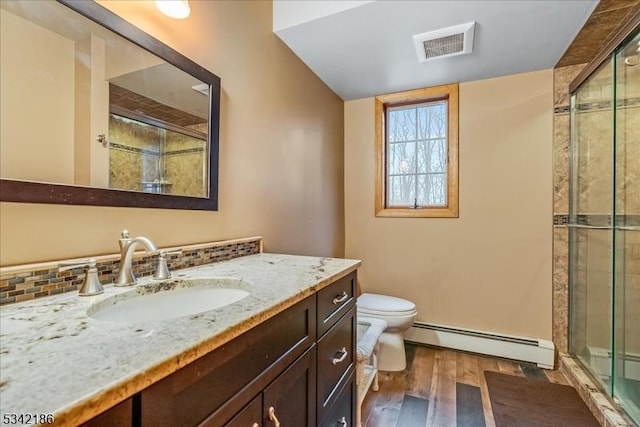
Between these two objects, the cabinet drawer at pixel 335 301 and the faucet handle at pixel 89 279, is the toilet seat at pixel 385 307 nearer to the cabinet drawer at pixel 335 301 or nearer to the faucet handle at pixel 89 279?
the cabinet drawer at pixel 335 301

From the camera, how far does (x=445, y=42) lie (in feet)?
6.19

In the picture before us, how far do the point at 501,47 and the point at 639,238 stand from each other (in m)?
1.36

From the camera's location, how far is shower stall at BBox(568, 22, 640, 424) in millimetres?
1655

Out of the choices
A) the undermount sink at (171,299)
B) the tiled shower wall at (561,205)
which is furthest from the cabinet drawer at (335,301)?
the tiled shower wall at (561,205)

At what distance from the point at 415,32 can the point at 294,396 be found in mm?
1931

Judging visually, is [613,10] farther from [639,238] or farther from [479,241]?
[479,241]

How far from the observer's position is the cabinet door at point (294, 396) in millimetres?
724

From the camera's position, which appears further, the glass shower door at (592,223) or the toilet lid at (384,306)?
the toilet lid at (384,306)

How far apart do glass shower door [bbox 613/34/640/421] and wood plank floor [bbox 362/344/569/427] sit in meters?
0.44

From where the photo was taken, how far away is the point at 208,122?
134 centimetres

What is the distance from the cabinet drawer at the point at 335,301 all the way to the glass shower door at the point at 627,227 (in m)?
1.60

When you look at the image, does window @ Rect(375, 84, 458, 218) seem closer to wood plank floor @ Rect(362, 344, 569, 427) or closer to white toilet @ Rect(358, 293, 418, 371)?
white toilet @ Rect(358, 293, 418, 371)

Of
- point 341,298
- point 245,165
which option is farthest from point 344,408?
point 245,165

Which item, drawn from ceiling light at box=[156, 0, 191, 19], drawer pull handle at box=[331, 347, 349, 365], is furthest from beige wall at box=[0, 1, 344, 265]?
drawer pull handle at box=[331, 347, 349, 365]
